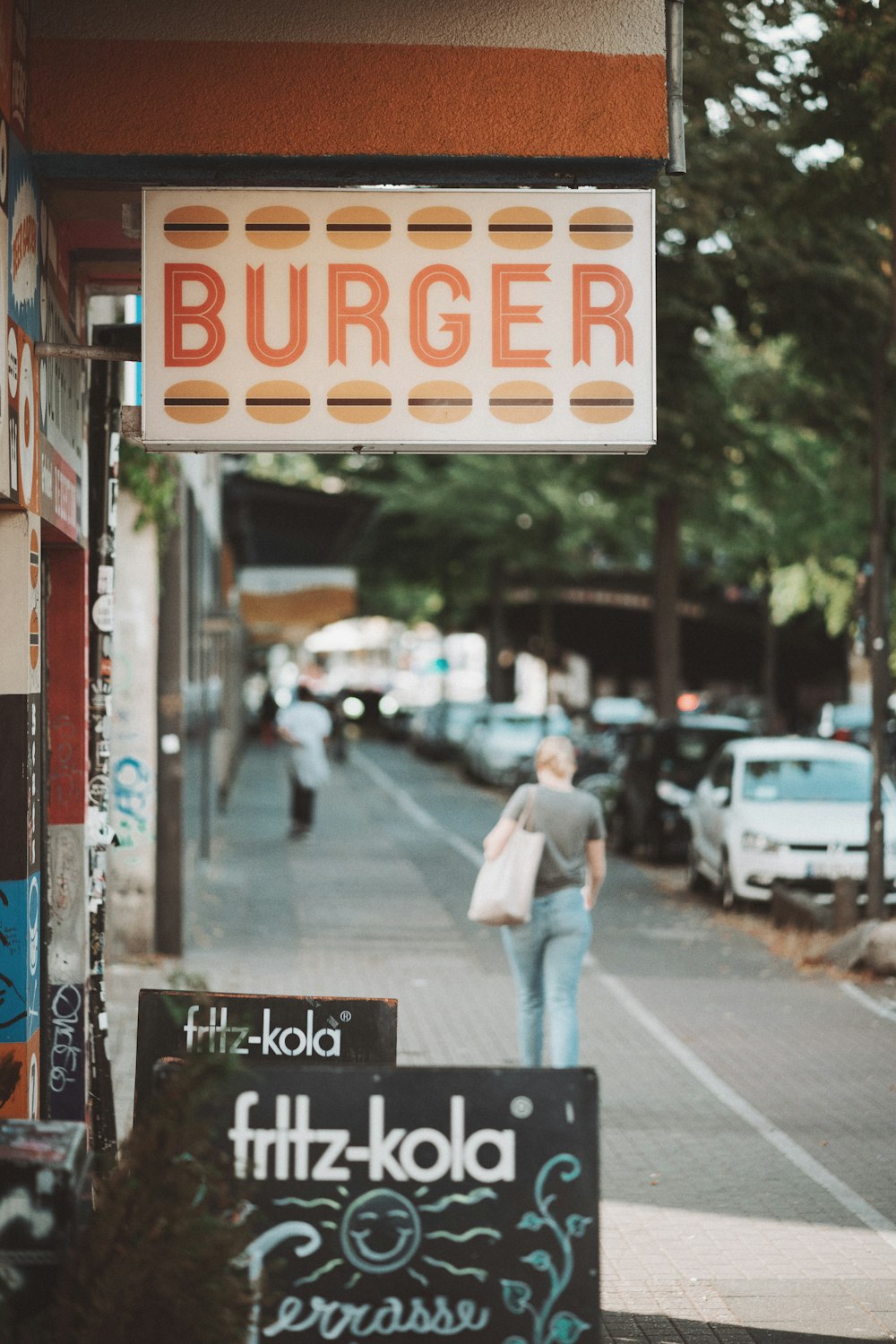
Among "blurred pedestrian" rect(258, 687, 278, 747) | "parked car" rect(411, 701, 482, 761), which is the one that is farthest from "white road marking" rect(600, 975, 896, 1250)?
"blurred pedestrian" rect(258, 687, 278, 747)

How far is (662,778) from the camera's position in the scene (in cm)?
2108

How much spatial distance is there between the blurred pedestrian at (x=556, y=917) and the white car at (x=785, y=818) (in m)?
6.60

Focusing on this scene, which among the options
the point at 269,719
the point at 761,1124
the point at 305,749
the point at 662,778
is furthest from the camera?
the point at 269,719

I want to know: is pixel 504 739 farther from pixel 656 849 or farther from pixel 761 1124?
pixel 761 1124

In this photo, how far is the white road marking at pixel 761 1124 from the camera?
7004 mm

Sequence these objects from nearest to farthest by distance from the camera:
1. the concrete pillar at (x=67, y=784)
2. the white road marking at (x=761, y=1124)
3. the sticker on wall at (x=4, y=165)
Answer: the sticker on wall at (x=4, y=165), the concrete pillar at (x=67, y=784), the white road marking at (x=761, y=1124)

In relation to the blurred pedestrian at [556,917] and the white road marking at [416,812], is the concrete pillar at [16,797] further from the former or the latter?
the white road marking at [416,812]

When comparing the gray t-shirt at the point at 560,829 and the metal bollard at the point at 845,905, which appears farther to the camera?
the metal bollard at the point at 845,905

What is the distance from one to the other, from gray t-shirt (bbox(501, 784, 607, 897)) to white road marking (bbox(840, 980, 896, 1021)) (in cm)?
363

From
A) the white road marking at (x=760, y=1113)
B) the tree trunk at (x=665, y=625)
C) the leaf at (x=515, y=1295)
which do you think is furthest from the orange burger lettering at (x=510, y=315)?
the tree trunk at (x=665, y=625)

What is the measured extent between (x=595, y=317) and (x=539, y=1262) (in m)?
2.81

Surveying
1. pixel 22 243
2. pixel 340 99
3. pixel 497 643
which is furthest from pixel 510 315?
pixel 497 643

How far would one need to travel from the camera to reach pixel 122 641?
12.5 metres

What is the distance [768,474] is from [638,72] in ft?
56.0
